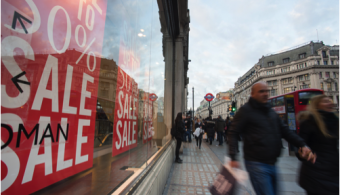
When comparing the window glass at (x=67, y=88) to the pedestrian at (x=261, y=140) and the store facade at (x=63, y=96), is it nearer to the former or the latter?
the store facade at (x=63, y=96)

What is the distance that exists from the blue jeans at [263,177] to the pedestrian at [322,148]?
39cm

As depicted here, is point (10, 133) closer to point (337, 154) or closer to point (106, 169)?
point (106, 169)

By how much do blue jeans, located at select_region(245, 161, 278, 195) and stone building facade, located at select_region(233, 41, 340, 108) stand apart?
6545 centimetres

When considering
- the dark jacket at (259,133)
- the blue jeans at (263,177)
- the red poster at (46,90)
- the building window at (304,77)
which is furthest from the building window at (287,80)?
the red poster at (46,90)

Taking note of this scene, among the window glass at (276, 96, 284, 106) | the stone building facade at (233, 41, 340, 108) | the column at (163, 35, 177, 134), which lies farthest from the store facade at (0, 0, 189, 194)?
the stone building facade at (233, 41, 340, 108)

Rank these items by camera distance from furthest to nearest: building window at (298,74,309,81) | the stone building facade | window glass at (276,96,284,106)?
building window at (298,74,309,81) → the stone building facade → window glass at (276,96,284,106)

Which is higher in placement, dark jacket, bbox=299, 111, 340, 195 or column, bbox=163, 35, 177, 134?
column, bbox=163, 35, 177, 134

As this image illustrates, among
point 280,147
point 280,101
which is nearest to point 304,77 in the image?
point 280,101

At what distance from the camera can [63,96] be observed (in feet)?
3.80

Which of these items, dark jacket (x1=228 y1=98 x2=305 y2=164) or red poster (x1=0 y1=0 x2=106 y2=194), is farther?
dark jacket (x1=228 y1=98 x2=305 y2=164)

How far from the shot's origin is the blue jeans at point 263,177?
1.98 m

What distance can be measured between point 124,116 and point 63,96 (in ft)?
3.90

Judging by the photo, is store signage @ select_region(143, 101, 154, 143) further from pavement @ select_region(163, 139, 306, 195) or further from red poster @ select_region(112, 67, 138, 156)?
pavement @ select_region(163, 139, 306, 195)

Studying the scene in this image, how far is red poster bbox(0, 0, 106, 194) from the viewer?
2.61ft
